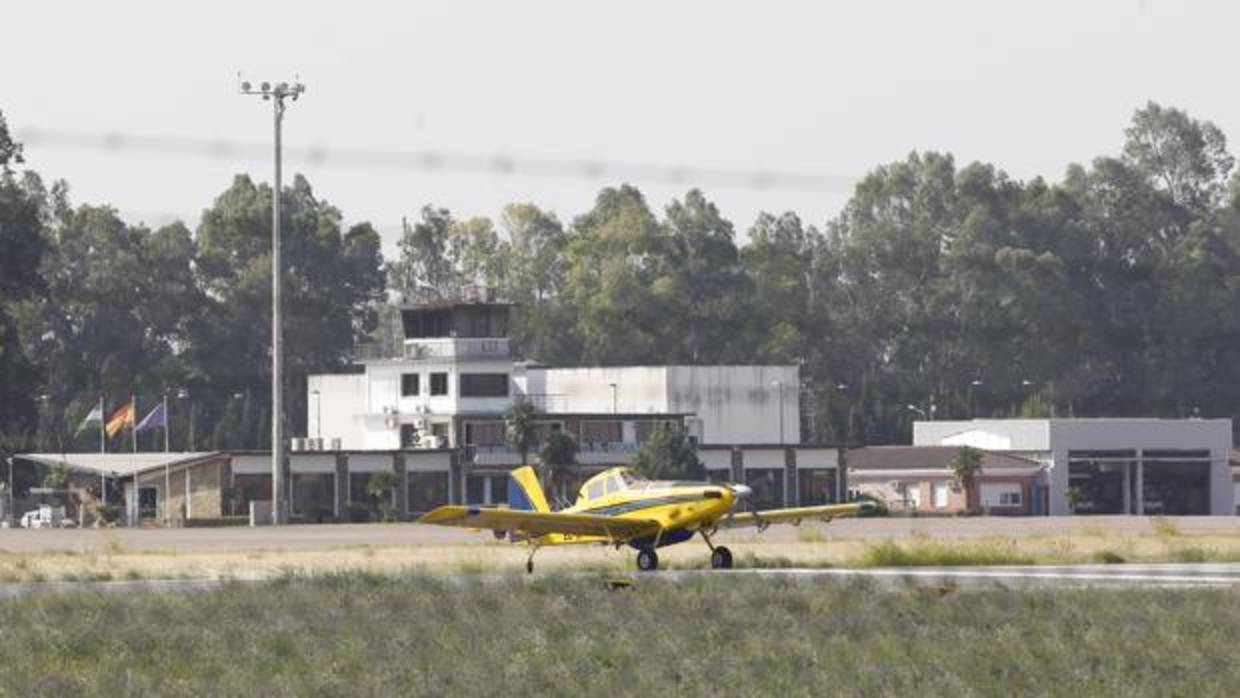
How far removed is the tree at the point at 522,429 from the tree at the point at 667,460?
17.3 ft

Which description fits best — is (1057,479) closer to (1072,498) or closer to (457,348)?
(1072,498)

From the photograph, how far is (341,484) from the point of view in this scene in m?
117

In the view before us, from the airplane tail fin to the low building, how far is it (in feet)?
217

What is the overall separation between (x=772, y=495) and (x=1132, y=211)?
2997 inches

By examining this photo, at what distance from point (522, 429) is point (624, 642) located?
8590cm

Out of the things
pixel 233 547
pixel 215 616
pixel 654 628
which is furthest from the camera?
pixel 233 547

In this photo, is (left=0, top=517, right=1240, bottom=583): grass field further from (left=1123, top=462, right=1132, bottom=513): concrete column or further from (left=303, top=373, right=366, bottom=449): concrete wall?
(left=303, top=373, right=366, bottom=449): concrete wall

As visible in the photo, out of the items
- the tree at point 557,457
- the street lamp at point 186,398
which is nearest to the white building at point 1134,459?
the tree at point 557,457

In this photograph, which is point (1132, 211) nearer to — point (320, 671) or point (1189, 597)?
point (1189, 597)

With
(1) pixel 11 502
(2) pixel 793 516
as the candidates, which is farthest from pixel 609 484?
(1) pixel 11 502

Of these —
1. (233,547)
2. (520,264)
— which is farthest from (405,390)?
Result: (520,264)

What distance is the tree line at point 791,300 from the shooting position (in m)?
167

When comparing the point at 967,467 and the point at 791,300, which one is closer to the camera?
the point at 967,467

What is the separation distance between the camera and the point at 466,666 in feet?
104
